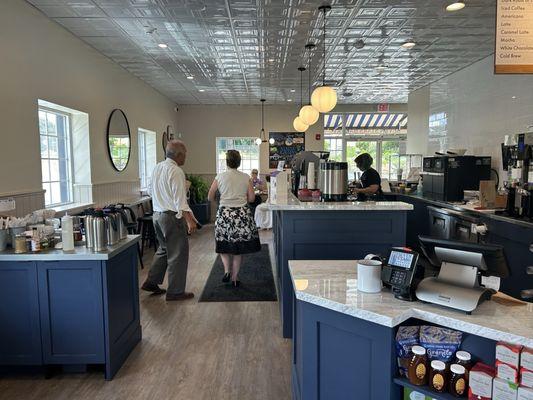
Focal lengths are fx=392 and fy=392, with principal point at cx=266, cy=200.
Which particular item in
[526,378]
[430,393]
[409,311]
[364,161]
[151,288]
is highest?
[364,161]

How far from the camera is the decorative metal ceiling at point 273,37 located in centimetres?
408

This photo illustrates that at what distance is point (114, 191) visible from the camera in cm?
615

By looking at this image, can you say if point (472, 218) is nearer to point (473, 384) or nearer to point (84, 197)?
point (473, 384)

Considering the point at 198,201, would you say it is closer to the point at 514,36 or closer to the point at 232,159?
the point at 232,159

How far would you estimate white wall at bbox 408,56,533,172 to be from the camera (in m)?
5.17

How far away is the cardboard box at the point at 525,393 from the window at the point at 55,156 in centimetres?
460

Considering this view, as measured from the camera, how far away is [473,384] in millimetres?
1364

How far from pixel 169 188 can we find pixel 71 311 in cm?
→ 163

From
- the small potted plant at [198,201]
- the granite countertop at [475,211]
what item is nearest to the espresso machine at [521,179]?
the granite countertop at [475,211]

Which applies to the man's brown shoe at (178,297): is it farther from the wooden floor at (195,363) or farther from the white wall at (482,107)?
the white wall at (482,107)

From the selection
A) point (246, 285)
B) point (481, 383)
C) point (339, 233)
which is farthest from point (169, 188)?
point (481, 383)

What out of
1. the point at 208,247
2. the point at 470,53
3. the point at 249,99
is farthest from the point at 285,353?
the point at 249,99

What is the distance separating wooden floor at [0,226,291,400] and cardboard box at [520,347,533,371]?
160cm

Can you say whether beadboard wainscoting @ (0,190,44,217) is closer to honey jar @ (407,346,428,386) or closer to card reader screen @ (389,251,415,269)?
card reader screen @ (389,251,415,269)
